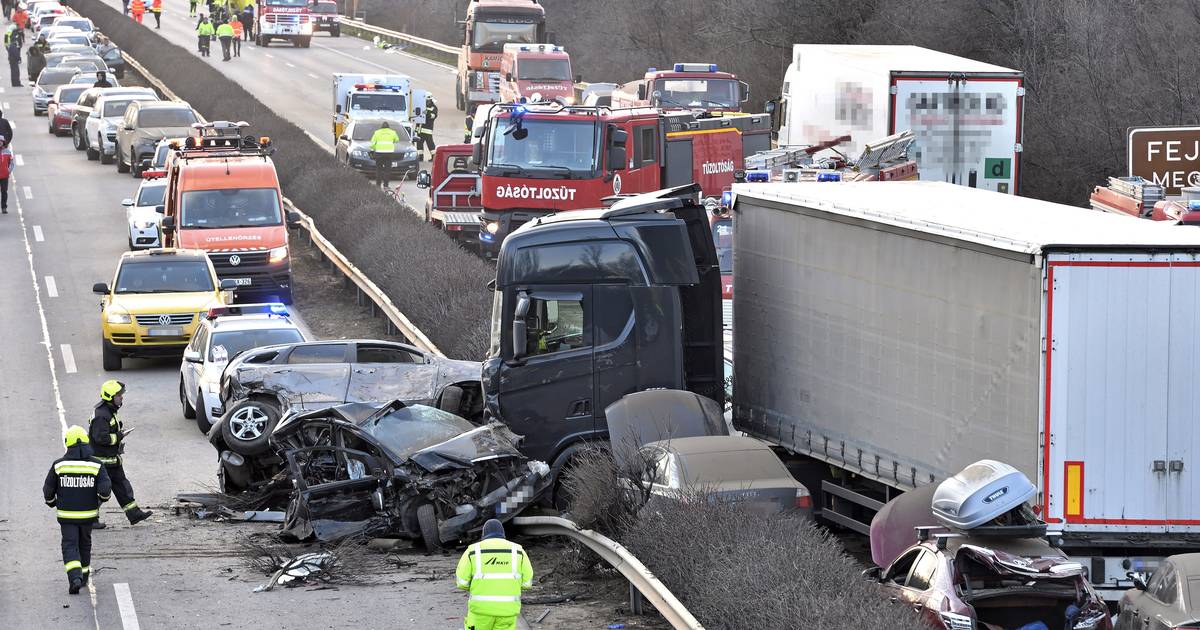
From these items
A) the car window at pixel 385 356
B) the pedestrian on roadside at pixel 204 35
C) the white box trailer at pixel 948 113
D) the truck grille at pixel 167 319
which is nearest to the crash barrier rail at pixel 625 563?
the car window at pixel 385 356

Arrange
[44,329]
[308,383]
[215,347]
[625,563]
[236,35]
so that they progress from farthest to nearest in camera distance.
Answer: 1. [236,35]
2. [44,329]
3. [215,347]
4. [308,383]
5. [625,563]

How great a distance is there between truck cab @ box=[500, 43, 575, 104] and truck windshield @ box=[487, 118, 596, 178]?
727 inches

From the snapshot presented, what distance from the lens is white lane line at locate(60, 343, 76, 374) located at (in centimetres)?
2441

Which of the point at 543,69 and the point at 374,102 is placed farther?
the point at 543,69

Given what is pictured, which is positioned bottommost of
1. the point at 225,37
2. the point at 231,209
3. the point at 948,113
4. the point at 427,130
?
the point at 231,209

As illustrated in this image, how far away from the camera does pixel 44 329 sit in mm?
27188

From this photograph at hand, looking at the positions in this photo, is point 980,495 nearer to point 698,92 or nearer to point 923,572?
point 923,572

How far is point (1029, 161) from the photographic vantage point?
112ft

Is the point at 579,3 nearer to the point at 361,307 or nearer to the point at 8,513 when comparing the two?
the point at 361,307

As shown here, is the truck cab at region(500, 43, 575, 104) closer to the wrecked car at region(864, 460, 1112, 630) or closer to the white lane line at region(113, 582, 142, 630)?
the white lane line at region(113, 582, 142, 630)

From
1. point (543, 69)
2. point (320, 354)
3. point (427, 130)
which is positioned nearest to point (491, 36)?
point (543, 69)

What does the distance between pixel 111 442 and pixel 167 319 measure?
30.2ft

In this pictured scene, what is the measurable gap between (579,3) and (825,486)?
58217 mm

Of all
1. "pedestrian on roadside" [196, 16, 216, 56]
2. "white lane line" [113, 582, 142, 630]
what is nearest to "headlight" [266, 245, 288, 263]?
"white lane line" [113, 582, 142, 630]
